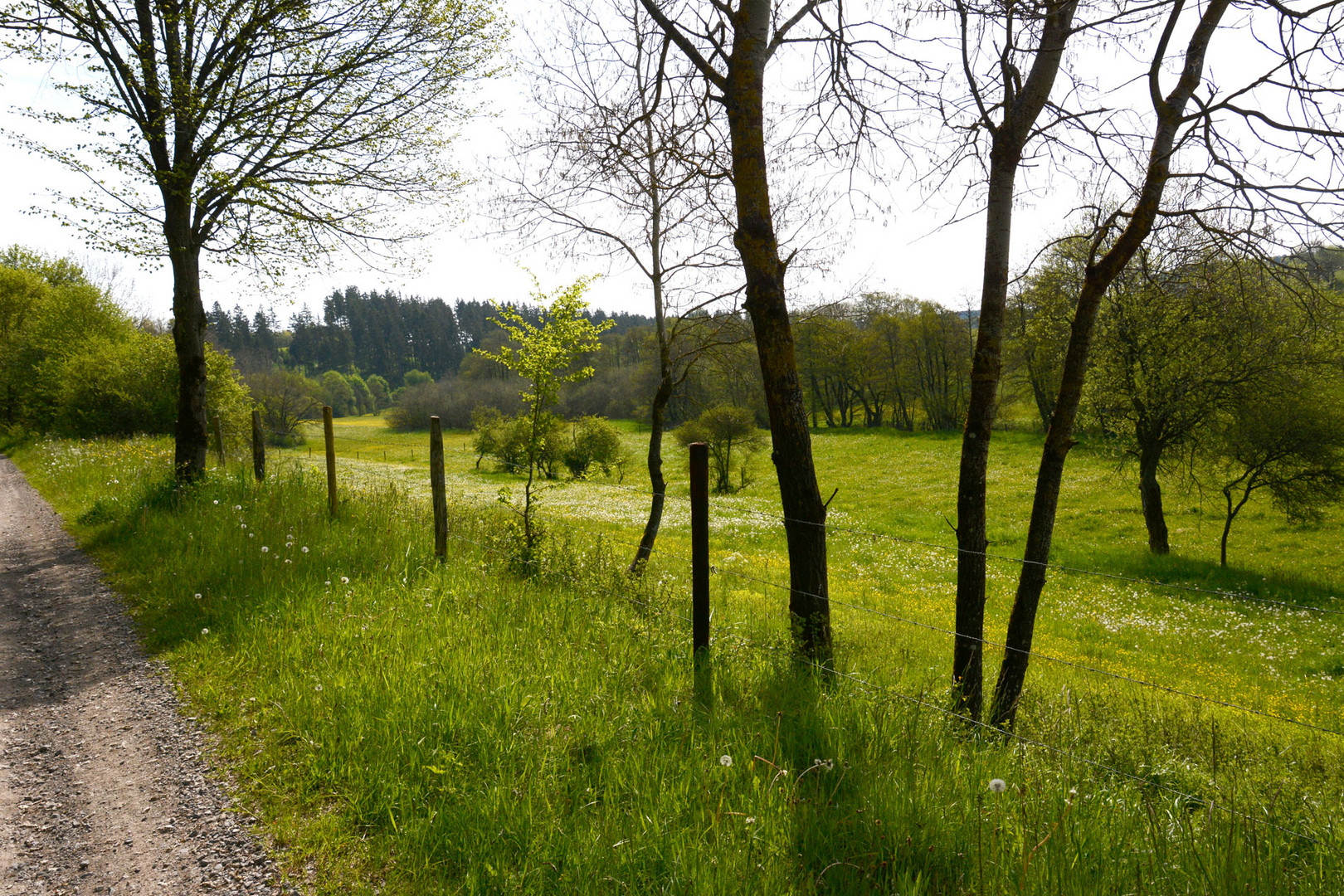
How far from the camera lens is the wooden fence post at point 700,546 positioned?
4.61m

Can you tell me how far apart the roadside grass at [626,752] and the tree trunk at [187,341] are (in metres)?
3.88

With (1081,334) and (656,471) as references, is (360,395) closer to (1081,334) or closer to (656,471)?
(656,471)

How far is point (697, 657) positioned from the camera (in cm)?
484

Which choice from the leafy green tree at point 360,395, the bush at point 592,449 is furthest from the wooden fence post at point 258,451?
the leafy green tree at point 360,395

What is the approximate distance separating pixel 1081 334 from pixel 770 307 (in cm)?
271

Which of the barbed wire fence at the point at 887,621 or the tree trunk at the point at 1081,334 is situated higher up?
the tree trunk at the point at 1081,334

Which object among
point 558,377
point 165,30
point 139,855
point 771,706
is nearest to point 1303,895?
point 771,706

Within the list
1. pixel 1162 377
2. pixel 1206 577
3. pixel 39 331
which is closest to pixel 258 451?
pixel 1162 377

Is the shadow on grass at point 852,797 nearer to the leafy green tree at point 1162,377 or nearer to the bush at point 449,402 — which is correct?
the leafy green tree at point 1162,377

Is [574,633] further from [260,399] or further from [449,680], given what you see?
[260,399]

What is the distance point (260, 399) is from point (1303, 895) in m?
74.9

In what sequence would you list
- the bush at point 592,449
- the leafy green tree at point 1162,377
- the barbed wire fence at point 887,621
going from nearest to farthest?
1. the barbed wire fence at point 887,621
2. the leafy green tree at point 1162,377
3. the bush at point 592,449

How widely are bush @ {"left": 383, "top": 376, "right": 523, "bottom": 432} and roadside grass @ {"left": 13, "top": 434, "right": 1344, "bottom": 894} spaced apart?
71.3 metres

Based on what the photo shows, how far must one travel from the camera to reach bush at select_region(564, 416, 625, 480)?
40.5 m
